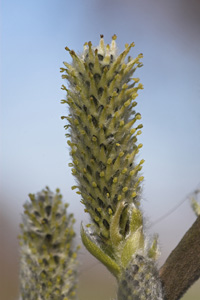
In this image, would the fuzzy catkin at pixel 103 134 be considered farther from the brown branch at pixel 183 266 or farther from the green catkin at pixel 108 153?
the brown branch at pixel 183 266

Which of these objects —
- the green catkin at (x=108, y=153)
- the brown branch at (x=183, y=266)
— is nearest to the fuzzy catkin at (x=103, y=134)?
the green catkin at (x=108, y=153)

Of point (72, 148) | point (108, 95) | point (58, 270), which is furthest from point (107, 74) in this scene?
point (58, 270)

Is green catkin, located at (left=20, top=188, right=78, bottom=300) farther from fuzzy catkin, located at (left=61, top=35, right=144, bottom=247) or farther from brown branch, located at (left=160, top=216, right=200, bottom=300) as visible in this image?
brown branch, located at (left=160, top=216, right=200, bottom=300)

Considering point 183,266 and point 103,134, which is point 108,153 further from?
point 183,266

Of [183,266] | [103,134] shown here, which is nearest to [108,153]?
[103,134]

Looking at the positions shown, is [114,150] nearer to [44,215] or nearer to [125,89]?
[125,89]
